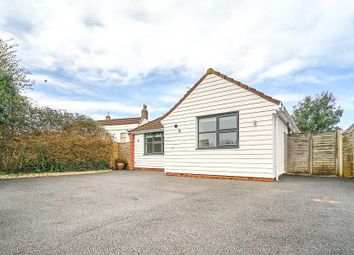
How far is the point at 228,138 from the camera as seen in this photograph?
340 inches

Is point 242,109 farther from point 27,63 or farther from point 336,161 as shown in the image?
point 27,63

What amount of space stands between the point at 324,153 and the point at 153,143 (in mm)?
9149

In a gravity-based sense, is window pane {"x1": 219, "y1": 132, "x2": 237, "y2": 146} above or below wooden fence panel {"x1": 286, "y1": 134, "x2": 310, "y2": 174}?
above

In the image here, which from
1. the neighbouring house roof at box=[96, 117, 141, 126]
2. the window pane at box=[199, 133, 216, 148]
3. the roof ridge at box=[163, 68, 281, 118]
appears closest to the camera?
the roof ridge at box=[163, 68, 281, 118]

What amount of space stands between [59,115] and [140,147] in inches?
217

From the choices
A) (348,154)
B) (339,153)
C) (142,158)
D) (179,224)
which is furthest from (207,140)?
(179,224)

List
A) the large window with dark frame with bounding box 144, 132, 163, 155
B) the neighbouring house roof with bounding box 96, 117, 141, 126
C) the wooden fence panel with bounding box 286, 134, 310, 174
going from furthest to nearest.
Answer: the neighbouring house roof with bounding box 96, 117, 141, 126
the large window with dark frame with bounding box 144, 132, 163, 155
the wooden fence panel with bounding box 286, 134, 310, 174

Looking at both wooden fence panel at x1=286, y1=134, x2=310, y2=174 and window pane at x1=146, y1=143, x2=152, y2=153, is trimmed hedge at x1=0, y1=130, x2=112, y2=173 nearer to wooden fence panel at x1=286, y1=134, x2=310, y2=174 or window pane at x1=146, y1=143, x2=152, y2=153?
window pane at x1=146, y1=143, x2=152, y2=153

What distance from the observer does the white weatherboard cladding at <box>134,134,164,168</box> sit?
1307 cm

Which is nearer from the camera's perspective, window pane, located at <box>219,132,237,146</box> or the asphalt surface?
the asphalt surface

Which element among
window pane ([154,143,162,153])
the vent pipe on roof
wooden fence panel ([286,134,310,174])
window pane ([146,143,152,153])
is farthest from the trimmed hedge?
the vent pipe on roof

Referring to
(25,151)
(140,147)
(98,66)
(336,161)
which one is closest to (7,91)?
(25,151)

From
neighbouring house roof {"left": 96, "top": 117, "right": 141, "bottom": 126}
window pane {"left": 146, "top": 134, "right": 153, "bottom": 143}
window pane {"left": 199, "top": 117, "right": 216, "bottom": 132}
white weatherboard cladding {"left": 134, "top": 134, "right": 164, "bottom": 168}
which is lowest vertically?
white weatherboard cladding {"left": 134, "top": 134, "right": 164, "bottom": 168}

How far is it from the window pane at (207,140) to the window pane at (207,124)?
0.75 ft
